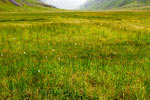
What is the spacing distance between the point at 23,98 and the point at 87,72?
1.95 meters

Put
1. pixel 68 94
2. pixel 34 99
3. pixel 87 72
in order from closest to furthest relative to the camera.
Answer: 1. pixel 34 99
2. pixel 68 94
3. pixel 87 72

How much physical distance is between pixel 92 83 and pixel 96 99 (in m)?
0.77

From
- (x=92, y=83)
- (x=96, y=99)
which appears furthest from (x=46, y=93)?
(x=92, y=83)

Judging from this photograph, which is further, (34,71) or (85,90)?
(34,71)

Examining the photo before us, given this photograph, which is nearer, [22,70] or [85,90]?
[85,90]

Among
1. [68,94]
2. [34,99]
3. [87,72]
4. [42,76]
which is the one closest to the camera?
[34,99]

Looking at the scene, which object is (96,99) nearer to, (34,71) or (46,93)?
(46,93)

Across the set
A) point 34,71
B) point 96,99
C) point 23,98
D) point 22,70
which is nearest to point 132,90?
point 96,99

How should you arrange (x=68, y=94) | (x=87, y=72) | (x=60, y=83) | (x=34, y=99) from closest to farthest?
(x=34, y=99) < (x=68, y=94) < (x=60, y=83) < (x=87, y=72)

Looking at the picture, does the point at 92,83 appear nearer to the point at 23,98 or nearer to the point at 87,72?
the point at 87,72

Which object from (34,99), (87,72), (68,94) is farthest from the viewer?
(87,72)

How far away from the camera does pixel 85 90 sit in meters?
2.96

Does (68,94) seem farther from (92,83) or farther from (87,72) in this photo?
(87,72)

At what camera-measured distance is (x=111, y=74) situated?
379 centimetres
